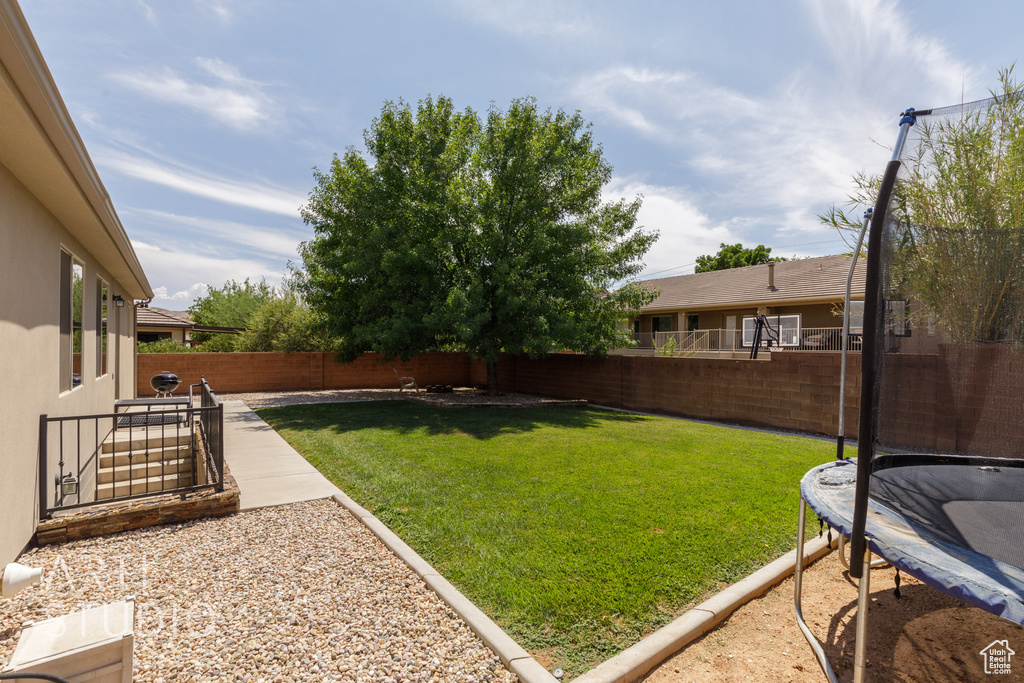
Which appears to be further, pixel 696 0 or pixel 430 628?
pixel 696 0

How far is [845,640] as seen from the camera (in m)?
2.88

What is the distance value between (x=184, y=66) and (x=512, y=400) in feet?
36.6

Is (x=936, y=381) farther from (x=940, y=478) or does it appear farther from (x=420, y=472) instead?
(x=420, y=472)

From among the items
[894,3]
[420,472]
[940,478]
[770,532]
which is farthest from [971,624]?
[894,3]

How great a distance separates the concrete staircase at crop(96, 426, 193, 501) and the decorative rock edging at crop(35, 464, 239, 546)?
5.56 feet

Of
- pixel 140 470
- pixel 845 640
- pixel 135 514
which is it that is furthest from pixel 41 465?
pixel 845 640

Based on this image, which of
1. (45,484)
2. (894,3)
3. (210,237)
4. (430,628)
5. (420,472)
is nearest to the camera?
(430,628)

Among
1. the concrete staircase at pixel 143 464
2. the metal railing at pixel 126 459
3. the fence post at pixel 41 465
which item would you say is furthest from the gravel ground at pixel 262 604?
the concrete staircase at pixel 143 464

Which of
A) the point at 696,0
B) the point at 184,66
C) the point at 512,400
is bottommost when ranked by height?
the point at 512,400

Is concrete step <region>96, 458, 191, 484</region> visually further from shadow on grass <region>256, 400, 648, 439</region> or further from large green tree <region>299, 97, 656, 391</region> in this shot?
large green tree <region>299, 97, 656, 391</region>

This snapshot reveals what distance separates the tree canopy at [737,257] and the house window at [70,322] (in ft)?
139

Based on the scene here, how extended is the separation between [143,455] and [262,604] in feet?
17.0

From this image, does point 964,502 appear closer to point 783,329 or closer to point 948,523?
point 948,523

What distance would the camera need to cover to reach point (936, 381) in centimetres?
271
